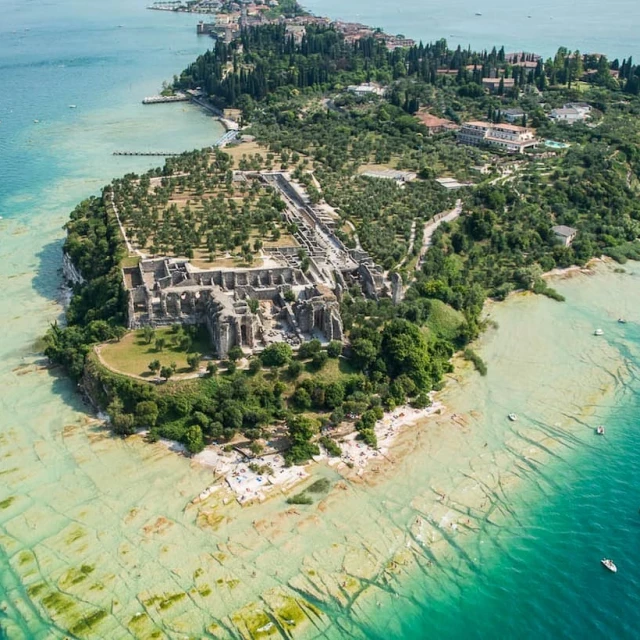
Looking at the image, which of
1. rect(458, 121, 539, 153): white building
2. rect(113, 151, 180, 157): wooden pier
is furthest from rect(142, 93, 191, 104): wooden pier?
rect(458, 121, 539, 153): white building

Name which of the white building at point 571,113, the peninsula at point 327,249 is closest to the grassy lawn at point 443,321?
the peninsula at point 327,249

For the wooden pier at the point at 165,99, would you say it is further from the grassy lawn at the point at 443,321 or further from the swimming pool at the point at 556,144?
the grassy lawn at the point at 443,321

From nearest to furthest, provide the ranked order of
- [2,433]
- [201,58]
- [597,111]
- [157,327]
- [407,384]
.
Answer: [2,433], [407,384], [157,327], [597,111], [201,58]

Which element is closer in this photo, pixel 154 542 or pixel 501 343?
pixel 154 542

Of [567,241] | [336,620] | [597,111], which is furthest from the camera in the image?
[597,111]

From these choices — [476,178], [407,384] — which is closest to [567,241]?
[476,178]

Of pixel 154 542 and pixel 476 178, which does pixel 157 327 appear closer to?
A: pixel 154 542

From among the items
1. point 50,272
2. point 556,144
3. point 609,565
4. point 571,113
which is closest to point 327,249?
point 50,272
